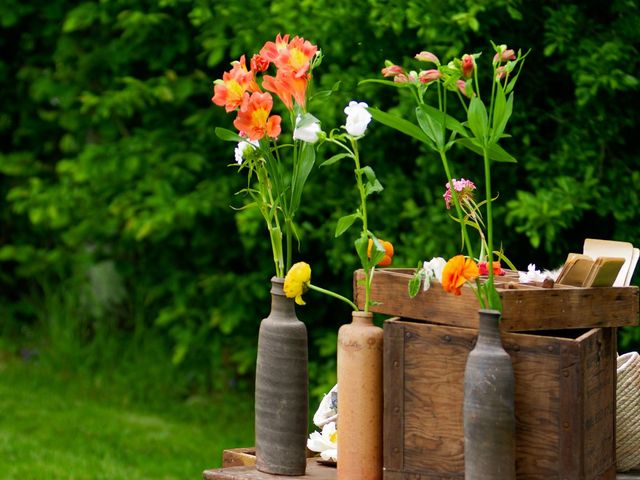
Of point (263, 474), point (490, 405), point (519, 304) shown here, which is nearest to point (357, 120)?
point (519, 304)

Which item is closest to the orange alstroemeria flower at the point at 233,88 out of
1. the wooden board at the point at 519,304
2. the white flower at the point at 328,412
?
the wooden board at the point at 519,304

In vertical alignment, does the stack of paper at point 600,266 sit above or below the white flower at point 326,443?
above

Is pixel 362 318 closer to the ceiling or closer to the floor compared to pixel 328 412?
closer to the ceiling

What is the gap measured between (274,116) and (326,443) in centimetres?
62

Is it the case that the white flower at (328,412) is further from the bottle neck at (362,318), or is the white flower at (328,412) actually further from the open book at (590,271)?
the open book at (590,271)

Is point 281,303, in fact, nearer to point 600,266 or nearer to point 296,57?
point 296,57

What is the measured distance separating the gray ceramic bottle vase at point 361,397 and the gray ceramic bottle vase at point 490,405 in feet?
0.68

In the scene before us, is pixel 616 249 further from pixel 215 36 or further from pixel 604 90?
pixel 215 36

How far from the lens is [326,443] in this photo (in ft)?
7.23

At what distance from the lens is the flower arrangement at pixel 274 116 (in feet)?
6.63

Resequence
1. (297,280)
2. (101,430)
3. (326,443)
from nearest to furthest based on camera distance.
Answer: (297,280) → (326,443) → (101,430)

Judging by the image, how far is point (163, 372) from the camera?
18.3 feet

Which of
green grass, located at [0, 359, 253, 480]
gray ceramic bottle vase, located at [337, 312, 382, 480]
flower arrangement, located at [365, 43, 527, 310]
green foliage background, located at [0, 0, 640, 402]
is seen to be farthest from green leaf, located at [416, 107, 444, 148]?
green grass, located at [0, 359, 253, 480]

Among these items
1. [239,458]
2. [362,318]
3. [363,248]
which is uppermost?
[363,248]
